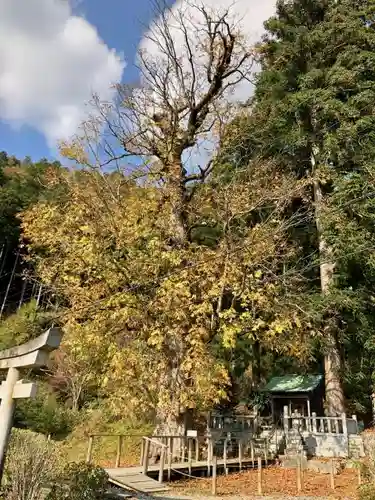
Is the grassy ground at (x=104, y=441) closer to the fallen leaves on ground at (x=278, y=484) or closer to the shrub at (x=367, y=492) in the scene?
the fallen leaves on ground at (x=278, y=484)

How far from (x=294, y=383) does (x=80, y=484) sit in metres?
12.7

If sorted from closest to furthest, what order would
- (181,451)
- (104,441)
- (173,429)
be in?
(181,451) < (173,429) < (104,441)

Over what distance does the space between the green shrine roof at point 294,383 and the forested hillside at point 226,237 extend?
986mm

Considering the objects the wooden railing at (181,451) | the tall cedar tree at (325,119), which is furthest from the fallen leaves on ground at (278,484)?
the tall cedar tree at (325,119)

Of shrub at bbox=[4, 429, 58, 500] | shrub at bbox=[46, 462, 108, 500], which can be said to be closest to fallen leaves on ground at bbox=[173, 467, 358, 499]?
shrub at bbox=[46, 462, 108, 500]

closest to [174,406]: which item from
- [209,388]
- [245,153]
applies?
[209,388]

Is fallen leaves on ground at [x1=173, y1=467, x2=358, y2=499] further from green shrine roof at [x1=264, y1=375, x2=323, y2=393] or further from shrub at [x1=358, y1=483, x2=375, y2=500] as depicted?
green shrine roof at [x1=264, y1=375, x2=323, y2=393]

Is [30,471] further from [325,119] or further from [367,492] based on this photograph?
[325,119]

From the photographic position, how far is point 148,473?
10.1 meters

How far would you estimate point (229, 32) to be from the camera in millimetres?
14188

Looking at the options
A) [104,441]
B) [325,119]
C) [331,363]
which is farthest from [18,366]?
[325,119]

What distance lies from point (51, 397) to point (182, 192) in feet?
41.0

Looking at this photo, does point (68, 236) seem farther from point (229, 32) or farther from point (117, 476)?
point (229, 32)

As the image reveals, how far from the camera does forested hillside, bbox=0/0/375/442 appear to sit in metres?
11.5
